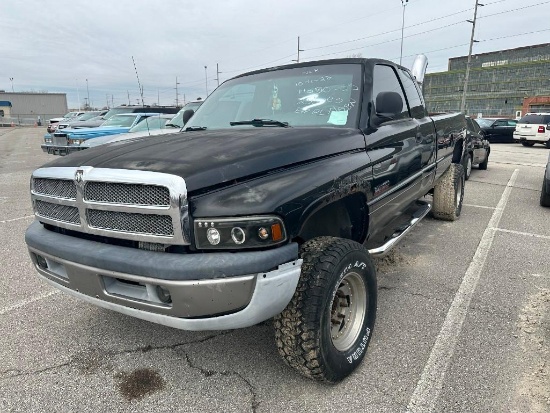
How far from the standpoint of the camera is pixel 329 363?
2.25 metres

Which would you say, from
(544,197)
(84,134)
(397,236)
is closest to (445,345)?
(397,236)

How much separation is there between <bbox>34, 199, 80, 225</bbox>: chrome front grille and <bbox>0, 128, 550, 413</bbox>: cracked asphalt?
97cm

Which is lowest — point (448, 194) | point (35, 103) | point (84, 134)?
point (448, 194)

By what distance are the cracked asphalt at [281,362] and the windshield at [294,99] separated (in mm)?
1626

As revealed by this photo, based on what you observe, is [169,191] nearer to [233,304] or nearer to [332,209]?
[233,304]

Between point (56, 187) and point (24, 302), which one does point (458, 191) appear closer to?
point (56, 187)

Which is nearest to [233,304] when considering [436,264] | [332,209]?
[332,209]

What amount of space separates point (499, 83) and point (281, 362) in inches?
3258

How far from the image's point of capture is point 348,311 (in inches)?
103

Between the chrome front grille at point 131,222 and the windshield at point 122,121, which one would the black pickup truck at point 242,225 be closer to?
the chrome front grille at point 131,222

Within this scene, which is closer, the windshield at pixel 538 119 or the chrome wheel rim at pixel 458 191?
the chrome wheel rim at pixel 458 191

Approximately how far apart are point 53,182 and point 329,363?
198 cm

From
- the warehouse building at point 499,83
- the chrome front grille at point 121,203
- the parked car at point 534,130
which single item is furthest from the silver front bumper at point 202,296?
the warehouse building at point 499,83

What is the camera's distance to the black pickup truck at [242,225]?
1.95 meters
